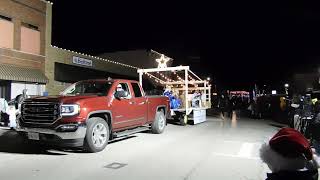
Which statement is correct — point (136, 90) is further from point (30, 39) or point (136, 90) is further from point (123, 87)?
point (30, 39)

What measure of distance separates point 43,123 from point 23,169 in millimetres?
2054

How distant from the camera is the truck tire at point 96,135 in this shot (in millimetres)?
10164

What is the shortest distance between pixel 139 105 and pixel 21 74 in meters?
11.7

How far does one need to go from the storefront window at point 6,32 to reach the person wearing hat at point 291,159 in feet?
69.8

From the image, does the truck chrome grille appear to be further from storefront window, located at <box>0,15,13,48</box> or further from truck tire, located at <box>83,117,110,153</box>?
storefront window, located at <box>0,15,13,48</box>

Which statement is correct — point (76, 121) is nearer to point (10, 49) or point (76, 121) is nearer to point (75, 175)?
point (75, 175)

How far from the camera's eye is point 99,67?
3192cm

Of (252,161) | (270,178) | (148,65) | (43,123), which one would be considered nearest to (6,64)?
(43,123)

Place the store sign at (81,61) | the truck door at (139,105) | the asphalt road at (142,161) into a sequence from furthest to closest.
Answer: the store sign at (81,61) → the truck door at (139,105) → the asphalt road at (142,161)

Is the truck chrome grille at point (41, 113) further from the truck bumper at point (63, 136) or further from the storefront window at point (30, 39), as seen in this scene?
the storefront window at point (30, 39)

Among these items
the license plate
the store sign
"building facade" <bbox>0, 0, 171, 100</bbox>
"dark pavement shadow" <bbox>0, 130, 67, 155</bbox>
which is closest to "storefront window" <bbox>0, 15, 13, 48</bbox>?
"building facade" <bbox>0, 0, 171, 100</bbox>

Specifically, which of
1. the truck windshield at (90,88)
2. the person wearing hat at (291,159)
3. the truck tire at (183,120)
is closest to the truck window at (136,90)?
the truck windshield at (90,88)

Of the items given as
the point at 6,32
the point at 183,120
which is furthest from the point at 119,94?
the point at 6,32

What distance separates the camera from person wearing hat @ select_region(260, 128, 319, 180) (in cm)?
272
